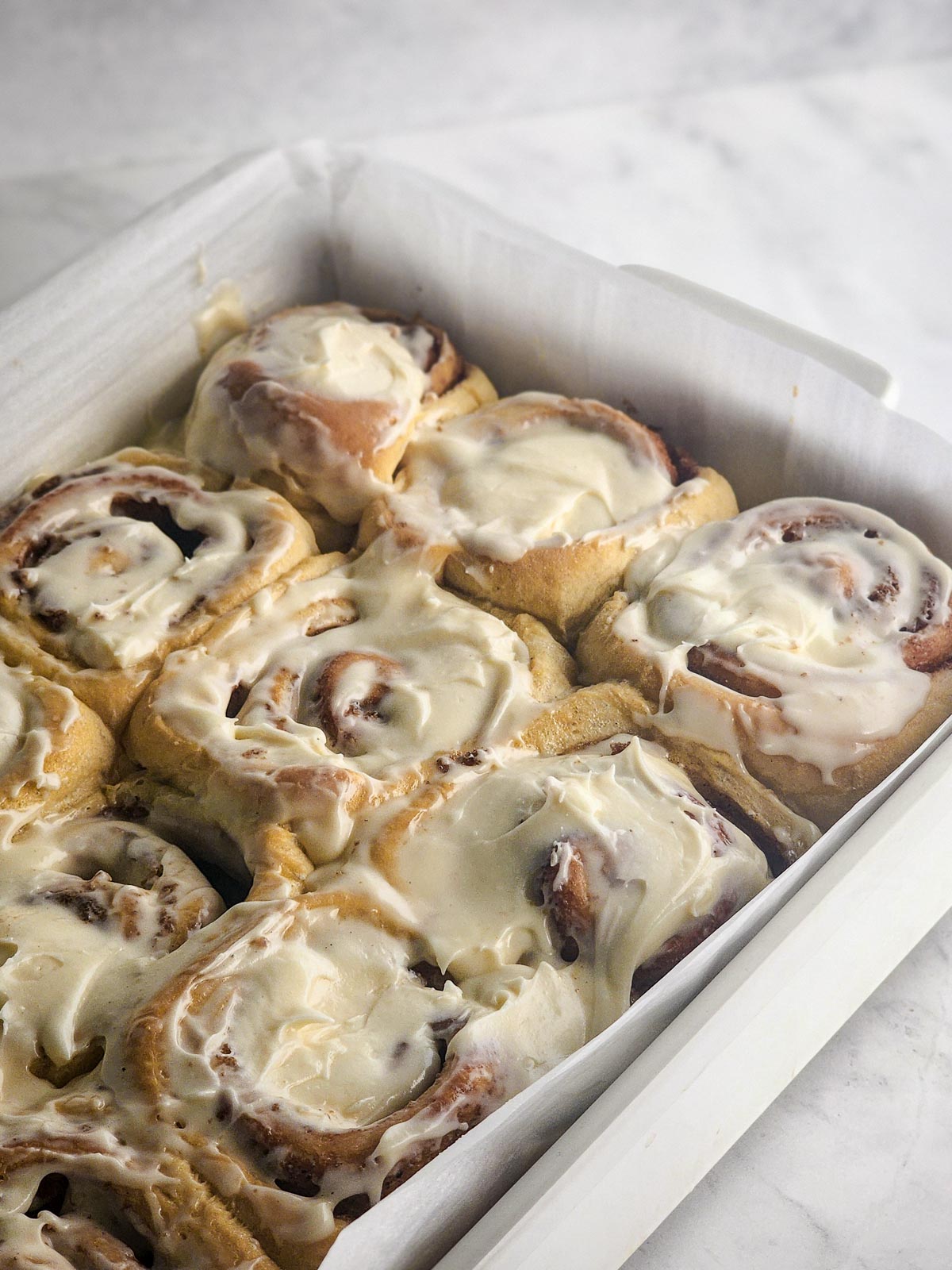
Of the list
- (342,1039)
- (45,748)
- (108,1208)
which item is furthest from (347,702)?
(108,1208)

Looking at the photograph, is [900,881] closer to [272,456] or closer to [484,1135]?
[484,1135]

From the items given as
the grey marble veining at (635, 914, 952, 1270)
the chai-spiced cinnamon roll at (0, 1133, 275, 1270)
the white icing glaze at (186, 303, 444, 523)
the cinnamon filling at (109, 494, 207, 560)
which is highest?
the white icing glaze at (186, 303, 444, 523)

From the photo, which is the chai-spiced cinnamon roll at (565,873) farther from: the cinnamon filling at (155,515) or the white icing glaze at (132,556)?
the cinnamon filling at (155,515)

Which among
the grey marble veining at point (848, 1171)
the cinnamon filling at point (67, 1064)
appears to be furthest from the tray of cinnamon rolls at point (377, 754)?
the grey marble veining at point (848, 1171)

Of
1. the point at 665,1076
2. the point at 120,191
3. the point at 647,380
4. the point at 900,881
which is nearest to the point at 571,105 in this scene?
the point at 120,191

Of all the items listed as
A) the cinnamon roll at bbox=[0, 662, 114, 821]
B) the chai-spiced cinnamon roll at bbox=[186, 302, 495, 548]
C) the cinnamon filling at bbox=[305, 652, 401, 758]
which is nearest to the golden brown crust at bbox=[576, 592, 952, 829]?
the cinnamon filling at bbox=[305, 652, 401, 758]

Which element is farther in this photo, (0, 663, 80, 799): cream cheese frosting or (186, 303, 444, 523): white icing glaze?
(186, 303, 444, 523): white icing glaze

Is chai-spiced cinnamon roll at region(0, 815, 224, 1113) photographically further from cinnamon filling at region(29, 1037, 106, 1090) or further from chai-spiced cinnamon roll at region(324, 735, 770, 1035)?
chai-spiced cinnamon roll at region(324, 735, 770, 1035)
